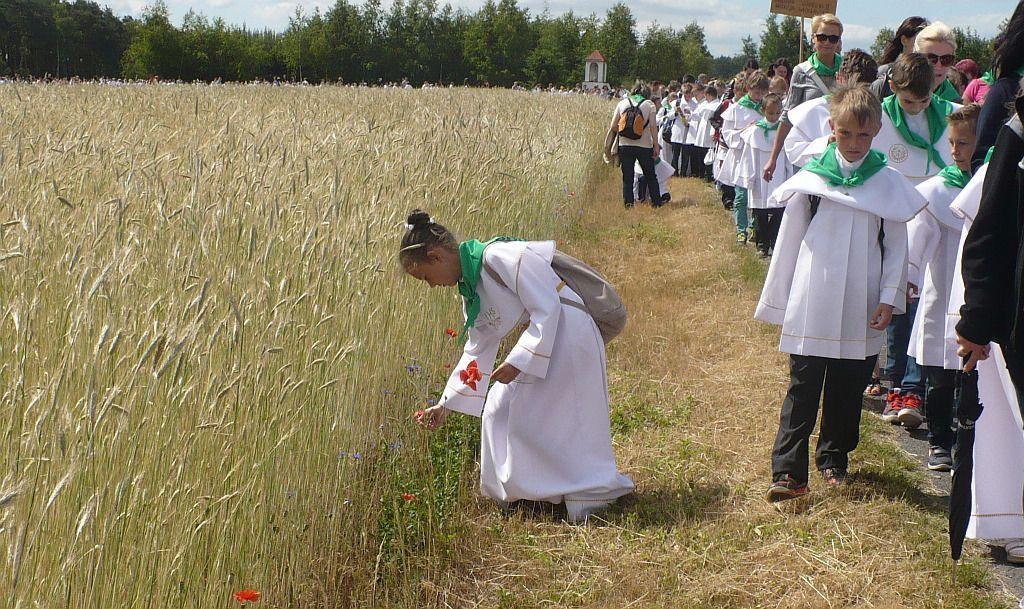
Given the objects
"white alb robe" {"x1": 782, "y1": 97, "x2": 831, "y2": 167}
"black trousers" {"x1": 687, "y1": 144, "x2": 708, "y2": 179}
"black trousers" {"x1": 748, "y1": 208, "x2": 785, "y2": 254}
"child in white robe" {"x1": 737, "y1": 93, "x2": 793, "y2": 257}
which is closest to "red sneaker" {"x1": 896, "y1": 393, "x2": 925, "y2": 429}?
"white alb robe" {"x1": 782, "y1": 97, "x2": 831, "y2": 167}

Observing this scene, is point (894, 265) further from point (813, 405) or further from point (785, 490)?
point (785, 490)

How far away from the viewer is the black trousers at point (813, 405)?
4.17m

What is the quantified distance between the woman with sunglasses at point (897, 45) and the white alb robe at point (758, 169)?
2469mm

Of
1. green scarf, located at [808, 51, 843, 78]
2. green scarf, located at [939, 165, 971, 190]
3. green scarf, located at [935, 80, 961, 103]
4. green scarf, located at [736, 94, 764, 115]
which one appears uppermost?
green scarf, located at [808, 51, 843, 78]

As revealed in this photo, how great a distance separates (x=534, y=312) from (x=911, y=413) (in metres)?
2.41

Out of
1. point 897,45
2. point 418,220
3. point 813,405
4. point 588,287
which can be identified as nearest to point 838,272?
point 813,405

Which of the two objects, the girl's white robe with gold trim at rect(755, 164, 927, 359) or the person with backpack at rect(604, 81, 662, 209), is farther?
the person with backpack at rect(604, 81, 662, 209)

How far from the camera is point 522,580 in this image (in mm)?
3537

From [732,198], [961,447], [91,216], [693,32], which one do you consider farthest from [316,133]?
[693,32]

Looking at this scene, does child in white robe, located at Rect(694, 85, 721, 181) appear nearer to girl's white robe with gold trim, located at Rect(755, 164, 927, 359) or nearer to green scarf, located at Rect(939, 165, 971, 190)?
green scarf, located at Rect(939, 165, 971, 190)

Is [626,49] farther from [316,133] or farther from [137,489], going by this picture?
[137,489]

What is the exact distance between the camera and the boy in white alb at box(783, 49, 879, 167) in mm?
6613

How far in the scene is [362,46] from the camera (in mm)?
63656

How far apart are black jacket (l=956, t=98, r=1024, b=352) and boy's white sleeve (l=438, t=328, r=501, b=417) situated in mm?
1753
